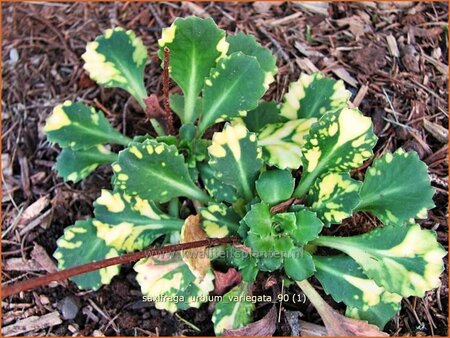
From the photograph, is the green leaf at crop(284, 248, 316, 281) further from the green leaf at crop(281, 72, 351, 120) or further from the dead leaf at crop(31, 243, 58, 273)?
the dead leaf at crop(31, 243, 58, 273)

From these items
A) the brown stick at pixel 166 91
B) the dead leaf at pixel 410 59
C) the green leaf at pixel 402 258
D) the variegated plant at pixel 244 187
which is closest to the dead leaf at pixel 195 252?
the variegated plant at pixel 244 187

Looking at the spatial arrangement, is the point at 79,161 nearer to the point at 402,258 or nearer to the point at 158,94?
the point at 158,94

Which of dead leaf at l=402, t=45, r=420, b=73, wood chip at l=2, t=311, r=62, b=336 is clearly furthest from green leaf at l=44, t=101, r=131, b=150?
dead leaf at l=402, t=45, r=420, b=73

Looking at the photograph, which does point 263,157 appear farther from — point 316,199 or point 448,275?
point 448,275

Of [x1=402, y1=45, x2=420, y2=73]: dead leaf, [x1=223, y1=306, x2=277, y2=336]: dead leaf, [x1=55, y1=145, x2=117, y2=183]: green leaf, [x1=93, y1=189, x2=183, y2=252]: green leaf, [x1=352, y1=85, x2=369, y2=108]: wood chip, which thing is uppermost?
[x1=402, y1=45, x2=420, y2=73]: dead leaf

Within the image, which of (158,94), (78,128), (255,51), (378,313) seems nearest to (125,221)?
(78,128)

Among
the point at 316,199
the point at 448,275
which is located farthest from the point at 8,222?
the point at 448,275
